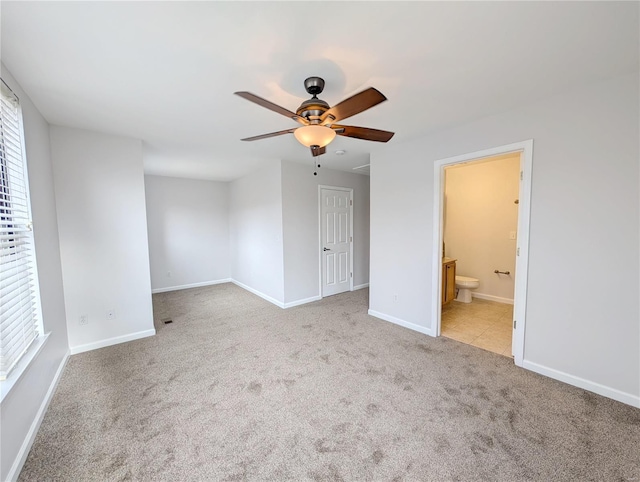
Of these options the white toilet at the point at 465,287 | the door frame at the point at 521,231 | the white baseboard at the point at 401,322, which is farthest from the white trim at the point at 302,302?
the door frame at the point at 521,231

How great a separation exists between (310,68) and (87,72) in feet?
4.96

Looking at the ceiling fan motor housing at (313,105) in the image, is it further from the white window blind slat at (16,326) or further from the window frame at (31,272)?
the white window blind slat at (16,326)

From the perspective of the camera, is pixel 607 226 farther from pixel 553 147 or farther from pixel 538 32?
pixel 538 32

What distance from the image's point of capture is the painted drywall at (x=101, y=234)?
2.79 metres

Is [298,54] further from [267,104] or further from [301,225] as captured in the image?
[301,225]

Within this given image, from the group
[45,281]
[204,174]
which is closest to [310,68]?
[45,281]

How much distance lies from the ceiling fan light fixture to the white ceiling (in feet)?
1.27

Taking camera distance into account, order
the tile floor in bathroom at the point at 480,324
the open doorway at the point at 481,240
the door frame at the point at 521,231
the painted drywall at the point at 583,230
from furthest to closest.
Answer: the open doorway at the point at 481,240 < the tile floor in bathroom at the point at 480,324 < the door frame at the point at 521,231 < the painted drywall at the point at 583,230

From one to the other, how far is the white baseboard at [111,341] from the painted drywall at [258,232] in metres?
1.88

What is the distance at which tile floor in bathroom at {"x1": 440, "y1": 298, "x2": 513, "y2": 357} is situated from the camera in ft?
9.74

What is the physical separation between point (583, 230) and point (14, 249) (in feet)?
13.7

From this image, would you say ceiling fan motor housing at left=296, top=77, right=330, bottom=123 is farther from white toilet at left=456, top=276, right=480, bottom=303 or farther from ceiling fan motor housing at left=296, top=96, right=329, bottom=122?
white toilet at left=456, top=276, right=480, bottom=303

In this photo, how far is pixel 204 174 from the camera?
5.22 meters

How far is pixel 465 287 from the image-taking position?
14.3ft
